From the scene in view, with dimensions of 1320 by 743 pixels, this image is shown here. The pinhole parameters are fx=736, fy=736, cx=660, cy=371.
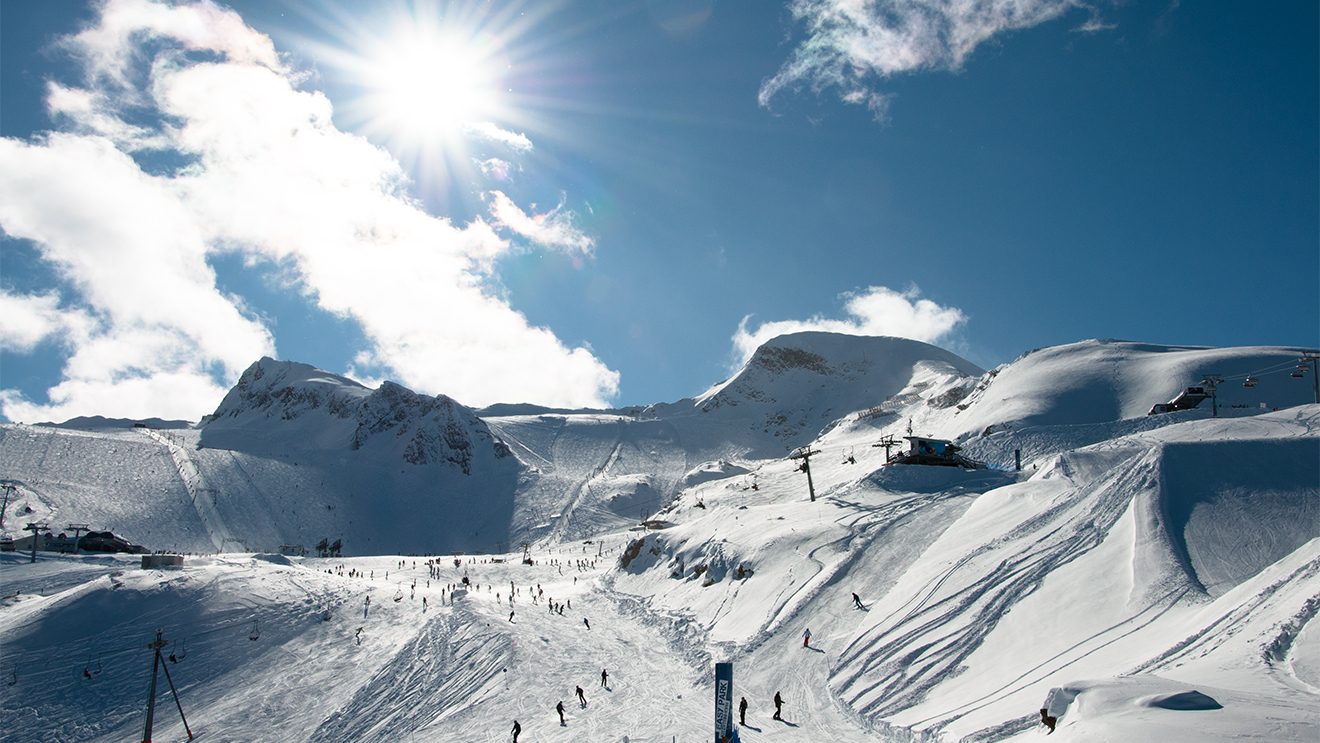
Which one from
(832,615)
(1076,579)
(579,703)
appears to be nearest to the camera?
(1076,579)

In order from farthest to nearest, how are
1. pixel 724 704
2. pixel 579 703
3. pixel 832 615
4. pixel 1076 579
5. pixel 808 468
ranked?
pixel 808 468 < pixel 832 615 < pixel 579 703 < pixel 1076 579 < pixel 724 704

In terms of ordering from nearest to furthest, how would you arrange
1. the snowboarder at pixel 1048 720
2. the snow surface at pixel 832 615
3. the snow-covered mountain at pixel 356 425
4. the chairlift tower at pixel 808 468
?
the snowboarder at pixel 1048 720
the snow surface at pixel 832 615
the chairlift tower at pixel 808 468
the snow-covered mountain at pixel 356 425

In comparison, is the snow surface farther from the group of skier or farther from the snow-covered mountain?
the snow-covered mountain

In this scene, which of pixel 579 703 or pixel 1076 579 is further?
pixel 579 703

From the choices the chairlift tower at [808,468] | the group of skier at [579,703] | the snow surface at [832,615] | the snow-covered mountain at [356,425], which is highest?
the snow-covered mountain at [356,425]

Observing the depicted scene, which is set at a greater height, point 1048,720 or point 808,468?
point 808,468

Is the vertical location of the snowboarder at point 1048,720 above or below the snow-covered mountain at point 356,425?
below

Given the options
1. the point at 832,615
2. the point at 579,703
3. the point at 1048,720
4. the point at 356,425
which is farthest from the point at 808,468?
the point at 356,425

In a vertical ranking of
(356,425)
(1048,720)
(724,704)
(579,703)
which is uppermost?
(356,425)

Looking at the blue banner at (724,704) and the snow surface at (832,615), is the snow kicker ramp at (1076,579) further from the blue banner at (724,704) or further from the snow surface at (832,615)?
the blue banner at (724,704)

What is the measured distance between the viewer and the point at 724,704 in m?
13.3

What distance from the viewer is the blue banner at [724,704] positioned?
42.8 feet

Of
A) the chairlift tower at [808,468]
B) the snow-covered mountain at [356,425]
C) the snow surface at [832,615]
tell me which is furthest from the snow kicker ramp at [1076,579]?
the snow-covered mountain at [356,425]

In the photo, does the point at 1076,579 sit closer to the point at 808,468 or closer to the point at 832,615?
the point at 832,615
